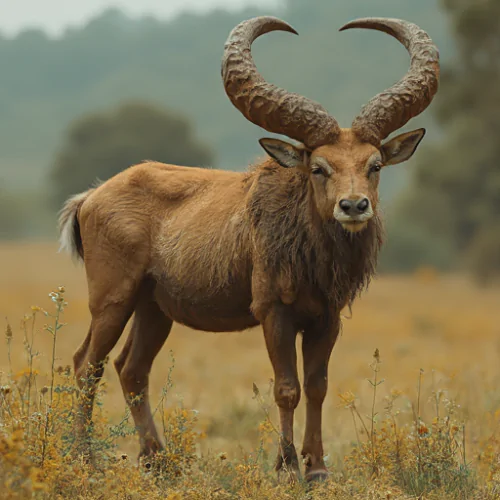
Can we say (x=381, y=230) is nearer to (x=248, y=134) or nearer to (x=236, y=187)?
(x=236, y=187)

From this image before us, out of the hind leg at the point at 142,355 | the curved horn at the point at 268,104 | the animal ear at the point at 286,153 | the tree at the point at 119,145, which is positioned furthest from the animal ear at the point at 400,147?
the tree at the point at 119,145

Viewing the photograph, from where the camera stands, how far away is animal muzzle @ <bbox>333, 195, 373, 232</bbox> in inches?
240

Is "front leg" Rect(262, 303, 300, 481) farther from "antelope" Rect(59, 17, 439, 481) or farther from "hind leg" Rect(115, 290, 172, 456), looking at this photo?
"hind leg" Rect(115, 290, 172, 456)

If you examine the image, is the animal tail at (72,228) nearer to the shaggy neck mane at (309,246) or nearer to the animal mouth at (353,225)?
the shaggy neck mane at (309,246)

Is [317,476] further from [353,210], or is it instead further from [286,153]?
[286,153]

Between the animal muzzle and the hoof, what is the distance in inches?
78.6

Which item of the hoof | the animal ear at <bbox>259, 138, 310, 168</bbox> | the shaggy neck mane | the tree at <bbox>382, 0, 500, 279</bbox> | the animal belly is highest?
the tree at <bbox>382, 0, 500, 279</bbox>

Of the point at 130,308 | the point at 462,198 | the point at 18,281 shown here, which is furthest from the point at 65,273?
the point at 130,308

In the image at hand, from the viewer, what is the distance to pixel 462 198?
4081 cm

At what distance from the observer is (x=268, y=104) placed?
6.60 meters

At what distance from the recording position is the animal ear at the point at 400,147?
268 inches

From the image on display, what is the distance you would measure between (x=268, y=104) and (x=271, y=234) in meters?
0.95

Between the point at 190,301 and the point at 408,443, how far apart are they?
2.01 meters

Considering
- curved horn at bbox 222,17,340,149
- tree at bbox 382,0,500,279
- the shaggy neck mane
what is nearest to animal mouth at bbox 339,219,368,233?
the shaggy neck mane
